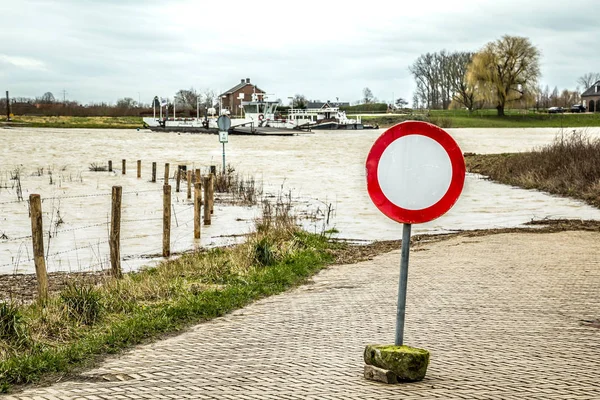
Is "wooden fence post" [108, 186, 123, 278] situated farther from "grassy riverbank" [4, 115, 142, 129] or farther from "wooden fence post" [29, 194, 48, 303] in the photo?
"grassy riverbank" [4, 115, 142, 129]

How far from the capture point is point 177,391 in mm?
5430

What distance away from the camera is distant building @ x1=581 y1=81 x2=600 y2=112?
147750 mm

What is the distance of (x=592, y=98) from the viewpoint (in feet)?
494

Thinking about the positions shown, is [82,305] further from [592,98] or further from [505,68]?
[592,98]

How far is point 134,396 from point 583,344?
3.43m

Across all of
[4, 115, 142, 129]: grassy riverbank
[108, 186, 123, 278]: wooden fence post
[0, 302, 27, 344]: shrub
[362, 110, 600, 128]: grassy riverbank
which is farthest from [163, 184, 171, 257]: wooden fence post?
[4, 115, 142, 129]: grassy riverbank

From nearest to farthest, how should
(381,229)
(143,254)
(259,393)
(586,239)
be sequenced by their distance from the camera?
(259,393), (586,239), (143,254), (381,229)

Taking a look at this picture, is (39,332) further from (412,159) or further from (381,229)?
(381,229)

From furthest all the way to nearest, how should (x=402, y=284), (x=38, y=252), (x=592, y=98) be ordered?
1. (x=592, y=98)
2. (x=38, y=252)
3. (x=402, y=284)

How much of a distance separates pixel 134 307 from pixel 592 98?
153m

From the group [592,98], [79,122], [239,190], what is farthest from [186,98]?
[239,190]

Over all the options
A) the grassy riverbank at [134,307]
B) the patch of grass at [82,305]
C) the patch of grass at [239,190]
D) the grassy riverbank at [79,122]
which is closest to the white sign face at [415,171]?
the grassy riverbank at [134,307]

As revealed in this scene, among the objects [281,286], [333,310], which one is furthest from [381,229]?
[333,310]

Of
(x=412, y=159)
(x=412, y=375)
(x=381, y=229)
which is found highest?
(x=412, y=159)
